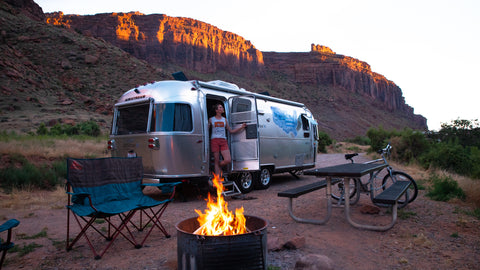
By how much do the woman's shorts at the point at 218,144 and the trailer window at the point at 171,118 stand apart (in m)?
0.63

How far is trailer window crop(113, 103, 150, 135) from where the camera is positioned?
7.12 meters

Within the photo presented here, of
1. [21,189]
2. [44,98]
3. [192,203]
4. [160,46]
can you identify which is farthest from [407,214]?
[160,46]

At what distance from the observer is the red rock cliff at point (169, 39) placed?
65.8m

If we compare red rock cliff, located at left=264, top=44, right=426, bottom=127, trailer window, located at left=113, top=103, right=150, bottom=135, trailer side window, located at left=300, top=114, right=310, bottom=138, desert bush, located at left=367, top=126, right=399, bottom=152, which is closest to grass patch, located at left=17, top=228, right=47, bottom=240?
trailer window, located at left=113, top=103, right=150, bottom=135

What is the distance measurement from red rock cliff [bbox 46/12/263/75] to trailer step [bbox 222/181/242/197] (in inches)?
2402

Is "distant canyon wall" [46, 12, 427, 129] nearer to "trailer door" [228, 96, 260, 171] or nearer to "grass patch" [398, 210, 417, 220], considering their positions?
"trailer door" [228, 96, 260, 171]

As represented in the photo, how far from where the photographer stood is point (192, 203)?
23.4 ft

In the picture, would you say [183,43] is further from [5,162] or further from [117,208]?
[117,208]

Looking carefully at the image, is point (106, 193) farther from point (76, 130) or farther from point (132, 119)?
point (76, 130)

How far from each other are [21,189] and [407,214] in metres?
8.58

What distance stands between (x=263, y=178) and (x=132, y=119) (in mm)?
3950

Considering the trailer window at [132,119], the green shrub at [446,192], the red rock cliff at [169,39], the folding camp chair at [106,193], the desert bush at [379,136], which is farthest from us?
the red rock cliff at [169,39]

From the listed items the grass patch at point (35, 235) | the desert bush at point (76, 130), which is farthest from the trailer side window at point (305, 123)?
the desert bush at point (76, 130)

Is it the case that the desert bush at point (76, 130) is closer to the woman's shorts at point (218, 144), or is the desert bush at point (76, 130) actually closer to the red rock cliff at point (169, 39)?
the woman's shorts at point (218, 144)
